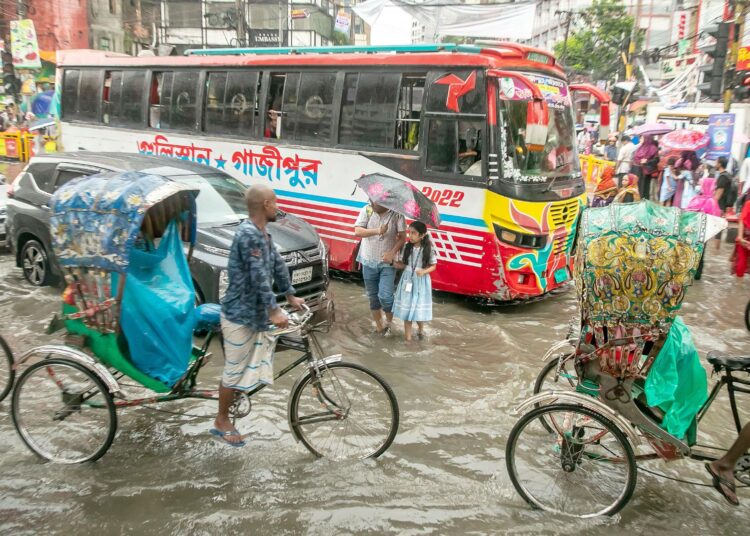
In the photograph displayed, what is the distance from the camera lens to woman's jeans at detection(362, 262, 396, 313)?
6309 mm

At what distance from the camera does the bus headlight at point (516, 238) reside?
6.76 metres

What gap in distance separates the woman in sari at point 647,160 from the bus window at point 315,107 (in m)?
9.52

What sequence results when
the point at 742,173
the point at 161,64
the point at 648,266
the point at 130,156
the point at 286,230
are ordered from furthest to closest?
the point at 742,173 < the point at 161,64 < the point at 130,156 < the point at 286,230 < the point at 648,266

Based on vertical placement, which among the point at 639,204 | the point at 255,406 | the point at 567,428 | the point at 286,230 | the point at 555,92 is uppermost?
the point at 555,92

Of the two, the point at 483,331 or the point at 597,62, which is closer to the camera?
the point at 483,331

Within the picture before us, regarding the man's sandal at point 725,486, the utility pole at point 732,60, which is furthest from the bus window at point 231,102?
the utility pole at point 732,60

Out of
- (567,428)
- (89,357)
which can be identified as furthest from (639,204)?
(89,357)

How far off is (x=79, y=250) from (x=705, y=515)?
13.6 ft

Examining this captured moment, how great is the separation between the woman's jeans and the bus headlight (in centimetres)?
139

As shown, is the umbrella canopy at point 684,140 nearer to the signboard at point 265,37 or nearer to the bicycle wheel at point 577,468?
the bicycle wheel at point 577,468

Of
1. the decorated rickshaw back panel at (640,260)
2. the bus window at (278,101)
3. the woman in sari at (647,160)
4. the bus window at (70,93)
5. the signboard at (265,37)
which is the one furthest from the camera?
the signboard at (265,37)

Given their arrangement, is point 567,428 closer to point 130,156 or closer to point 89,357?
point 89,357

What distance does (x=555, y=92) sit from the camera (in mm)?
7523

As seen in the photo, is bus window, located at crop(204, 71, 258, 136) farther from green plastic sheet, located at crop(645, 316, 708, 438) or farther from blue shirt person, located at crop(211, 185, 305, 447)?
green plastic sheet, located at crop(645, 316, 708, 438)
